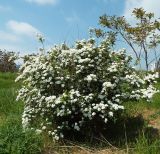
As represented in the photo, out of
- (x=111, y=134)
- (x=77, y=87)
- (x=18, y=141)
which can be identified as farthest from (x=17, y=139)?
(x=111, y=134)

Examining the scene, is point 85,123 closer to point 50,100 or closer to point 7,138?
point 50,100

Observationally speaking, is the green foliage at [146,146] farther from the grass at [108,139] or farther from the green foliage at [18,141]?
the green foliage at [18,141]

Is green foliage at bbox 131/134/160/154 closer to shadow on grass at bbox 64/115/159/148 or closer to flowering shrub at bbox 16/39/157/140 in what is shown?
shadow on grass at bbox 64/115/159/148

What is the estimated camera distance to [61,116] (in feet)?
30.0

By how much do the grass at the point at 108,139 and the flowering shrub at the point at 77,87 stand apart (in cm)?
30

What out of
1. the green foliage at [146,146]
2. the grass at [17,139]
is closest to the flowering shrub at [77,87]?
the grass at [17,139]

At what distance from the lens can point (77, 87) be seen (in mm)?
9117

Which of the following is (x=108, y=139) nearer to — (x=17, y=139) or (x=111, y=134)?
(x=111, y=134)

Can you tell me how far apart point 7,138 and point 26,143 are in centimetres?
37

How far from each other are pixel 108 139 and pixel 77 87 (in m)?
1.26

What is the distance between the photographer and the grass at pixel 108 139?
8.26 meters

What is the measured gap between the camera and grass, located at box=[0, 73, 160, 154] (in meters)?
8.26

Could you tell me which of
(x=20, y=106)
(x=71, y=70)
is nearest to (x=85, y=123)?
(x=71, y=70)

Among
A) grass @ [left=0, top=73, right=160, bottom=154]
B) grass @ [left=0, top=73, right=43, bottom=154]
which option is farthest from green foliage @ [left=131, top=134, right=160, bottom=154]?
grass @ [left=0, top=73, right=43, bottom=154]
